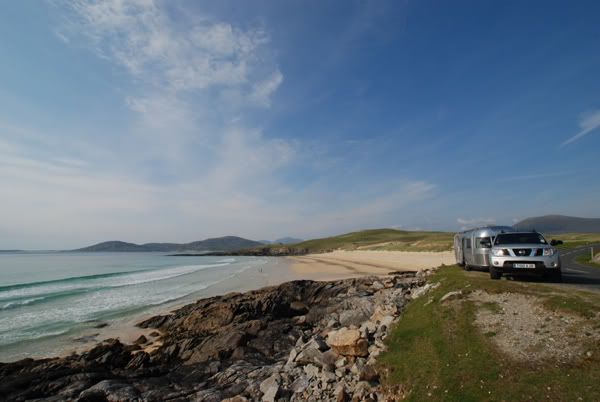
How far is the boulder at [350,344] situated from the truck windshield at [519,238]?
9202 mm

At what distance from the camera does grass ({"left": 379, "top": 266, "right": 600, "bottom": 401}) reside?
251 inches

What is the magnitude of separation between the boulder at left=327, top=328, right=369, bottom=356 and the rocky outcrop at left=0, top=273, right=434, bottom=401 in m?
0.03

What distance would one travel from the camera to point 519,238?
15234 millimetres

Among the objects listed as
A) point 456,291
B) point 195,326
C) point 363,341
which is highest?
point 456,291

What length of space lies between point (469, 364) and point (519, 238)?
33.2 feet

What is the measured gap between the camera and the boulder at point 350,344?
1021 cm

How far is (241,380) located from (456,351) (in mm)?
6794

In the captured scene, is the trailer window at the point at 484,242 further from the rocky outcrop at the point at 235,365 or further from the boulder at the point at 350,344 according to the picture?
the boulder at the point at 350,344

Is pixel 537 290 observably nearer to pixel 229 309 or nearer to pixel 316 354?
pixel 316 354

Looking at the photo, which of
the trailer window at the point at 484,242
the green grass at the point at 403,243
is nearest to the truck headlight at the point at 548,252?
the trailer window at the point at 484,242

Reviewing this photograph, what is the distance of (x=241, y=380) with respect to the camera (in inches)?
422

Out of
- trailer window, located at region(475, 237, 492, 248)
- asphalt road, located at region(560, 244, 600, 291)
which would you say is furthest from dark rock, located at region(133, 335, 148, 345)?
asphalt road, located at region(560, 244, 600, 291)

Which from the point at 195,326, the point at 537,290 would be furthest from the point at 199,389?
the point at 537,290

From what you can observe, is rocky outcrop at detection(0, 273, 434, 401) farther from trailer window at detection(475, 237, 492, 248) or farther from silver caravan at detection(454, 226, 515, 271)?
trailer window at detection(475, 237, 492, 248)
